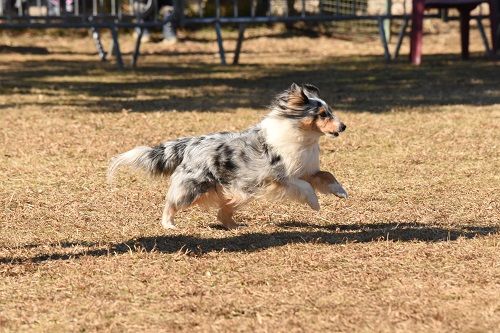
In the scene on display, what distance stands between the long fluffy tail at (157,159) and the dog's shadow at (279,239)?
17.9 inches

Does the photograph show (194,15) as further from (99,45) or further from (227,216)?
(227,216)

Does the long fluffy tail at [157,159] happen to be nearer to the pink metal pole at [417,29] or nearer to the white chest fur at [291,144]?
the white chest fur at [291,144]

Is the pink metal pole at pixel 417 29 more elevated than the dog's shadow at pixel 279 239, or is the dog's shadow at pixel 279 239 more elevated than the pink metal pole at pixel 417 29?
the pink metal pole at pixel 417 29

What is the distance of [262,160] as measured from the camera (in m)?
6.74

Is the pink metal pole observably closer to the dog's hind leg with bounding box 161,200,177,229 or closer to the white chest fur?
the white chest fur

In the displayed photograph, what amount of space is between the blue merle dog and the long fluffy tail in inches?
2.6

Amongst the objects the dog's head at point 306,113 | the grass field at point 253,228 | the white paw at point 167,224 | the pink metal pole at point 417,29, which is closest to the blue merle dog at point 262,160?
the dog's head at point 306,113

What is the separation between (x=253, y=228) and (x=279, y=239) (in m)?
0.40

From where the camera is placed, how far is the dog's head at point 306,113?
6.75 metres

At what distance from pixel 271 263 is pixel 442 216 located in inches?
65.4

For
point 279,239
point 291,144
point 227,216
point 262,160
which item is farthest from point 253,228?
point 291,144

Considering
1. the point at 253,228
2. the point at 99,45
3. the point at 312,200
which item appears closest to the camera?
the point at 312,200

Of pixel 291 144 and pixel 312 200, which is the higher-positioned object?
pixel 291 144

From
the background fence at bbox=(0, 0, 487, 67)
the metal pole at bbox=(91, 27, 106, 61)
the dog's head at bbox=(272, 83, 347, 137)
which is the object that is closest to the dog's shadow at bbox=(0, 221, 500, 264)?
the dog's head at bbox=(272, 83, 347, 137)
